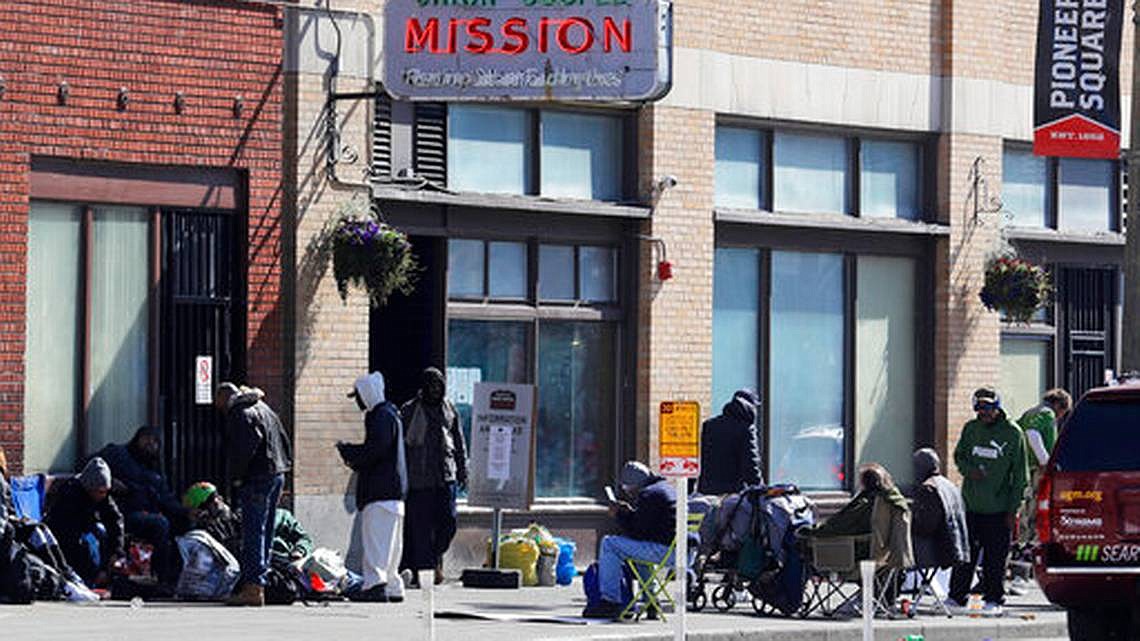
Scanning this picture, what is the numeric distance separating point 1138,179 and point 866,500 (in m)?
4.55

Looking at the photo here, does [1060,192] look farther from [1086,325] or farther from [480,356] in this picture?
[480,356]

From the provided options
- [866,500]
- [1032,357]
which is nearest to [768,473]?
[1032,357]

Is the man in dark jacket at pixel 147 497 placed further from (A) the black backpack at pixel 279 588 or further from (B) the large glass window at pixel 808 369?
(B) the large glass window at pixel 808 369

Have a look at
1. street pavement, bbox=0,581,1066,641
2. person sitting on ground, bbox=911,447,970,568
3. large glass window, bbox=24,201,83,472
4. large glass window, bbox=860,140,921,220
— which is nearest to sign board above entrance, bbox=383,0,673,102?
large glass window, bbox=24,201,83,472

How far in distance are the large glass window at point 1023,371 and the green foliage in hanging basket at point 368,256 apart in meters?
8.88

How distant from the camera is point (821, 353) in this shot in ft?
95.1

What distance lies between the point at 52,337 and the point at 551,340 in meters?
5.40

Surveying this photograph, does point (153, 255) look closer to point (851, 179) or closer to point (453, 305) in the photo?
point (453, 305)

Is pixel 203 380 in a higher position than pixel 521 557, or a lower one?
higher

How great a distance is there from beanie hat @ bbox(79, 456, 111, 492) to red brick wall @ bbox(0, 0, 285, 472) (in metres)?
0.99

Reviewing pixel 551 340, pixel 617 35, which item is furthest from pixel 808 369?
pixel 617 35

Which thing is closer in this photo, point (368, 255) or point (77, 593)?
point (77, 593)

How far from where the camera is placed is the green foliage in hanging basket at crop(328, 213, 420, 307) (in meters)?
23.9

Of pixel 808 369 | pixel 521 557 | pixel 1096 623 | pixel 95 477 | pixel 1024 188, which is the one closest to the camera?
pixel 1096 623
